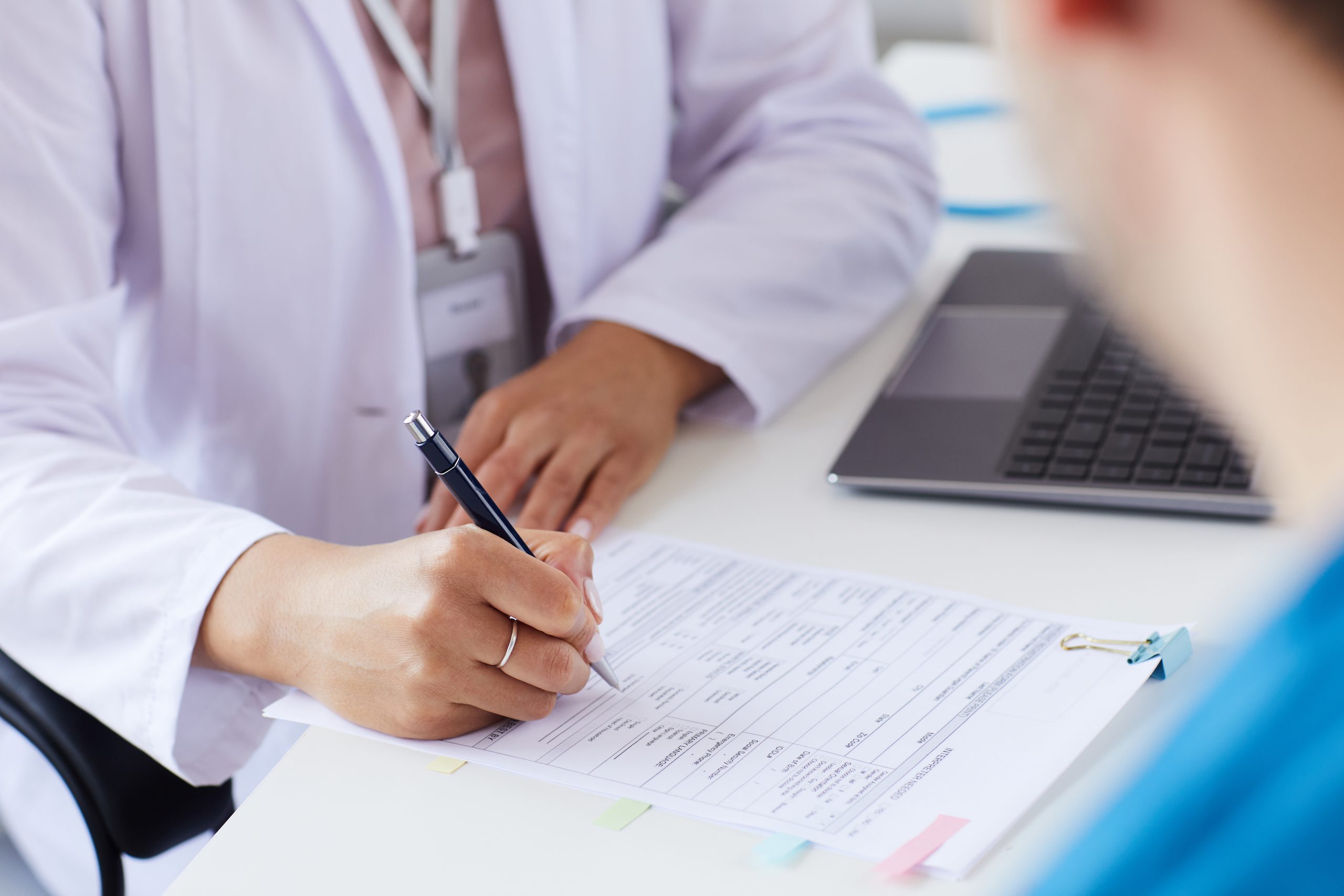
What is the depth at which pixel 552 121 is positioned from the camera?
1104 millimetres

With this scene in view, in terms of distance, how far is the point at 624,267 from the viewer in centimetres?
107

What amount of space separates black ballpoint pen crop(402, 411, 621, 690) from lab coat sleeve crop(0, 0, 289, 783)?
0.47ft

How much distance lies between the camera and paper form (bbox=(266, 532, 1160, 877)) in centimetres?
56

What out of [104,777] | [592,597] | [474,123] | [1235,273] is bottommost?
[104,777]

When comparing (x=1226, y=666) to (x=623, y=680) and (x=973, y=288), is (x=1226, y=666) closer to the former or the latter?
(x=623, y=680)

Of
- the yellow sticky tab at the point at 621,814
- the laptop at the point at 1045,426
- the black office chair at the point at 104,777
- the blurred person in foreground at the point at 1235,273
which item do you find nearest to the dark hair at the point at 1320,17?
the blurred person in foreground at the point at 1235,273

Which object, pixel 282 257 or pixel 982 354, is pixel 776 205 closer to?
pixel 982 354

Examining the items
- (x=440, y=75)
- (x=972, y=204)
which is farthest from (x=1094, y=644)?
(x=972, y=204)

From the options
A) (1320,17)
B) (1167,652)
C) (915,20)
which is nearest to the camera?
(1320,17)

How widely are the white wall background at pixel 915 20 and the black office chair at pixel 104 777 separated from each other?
1.84 m

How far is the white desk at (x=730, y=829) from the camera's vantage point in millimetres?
543

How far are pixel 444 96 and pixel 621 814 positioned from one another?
0.68m

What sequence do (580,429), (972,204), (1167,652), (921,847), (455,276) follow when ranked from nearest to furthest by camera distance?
(921,847), (1167,652), (580,429), (455,276), (972,204)

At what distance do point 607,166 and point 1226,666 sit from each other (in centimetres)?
98
